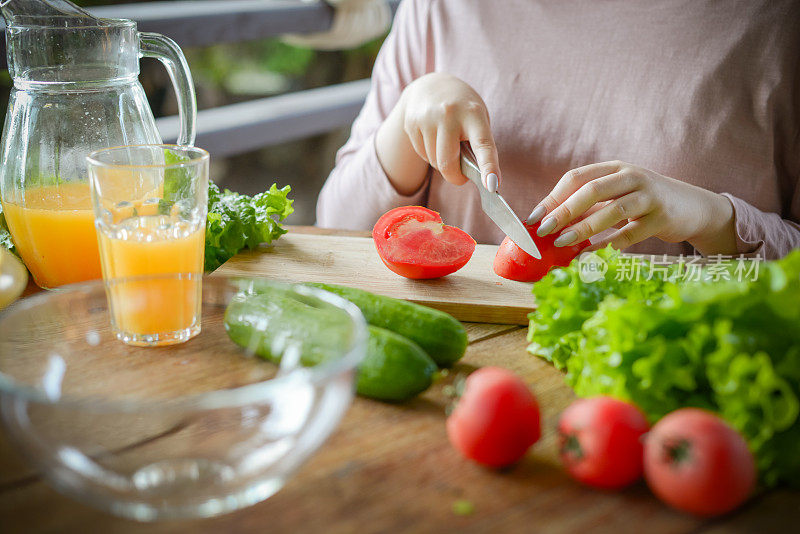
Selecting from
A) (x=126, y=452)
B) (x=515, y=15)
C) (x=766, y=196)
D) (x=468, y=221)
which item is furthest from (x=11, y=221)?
(x=766, y=196)

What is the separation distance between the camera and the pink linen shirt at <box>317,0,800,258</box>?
5.16ft

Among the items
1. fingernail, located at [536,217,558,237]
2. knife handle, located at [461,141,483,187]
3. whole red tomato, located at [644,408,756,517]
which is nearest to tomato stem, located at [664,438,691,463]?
whole red tomato, located at [644,408,756,517]

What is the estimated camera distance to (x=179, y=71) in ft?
4.27

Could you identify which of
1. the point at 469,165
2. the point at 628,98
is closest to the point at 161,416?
the point at 469,165

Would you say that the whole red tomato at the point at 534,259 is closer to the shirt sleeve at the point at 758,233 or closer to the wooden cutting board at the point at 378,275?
the wooden cutting board at the point at 378,275

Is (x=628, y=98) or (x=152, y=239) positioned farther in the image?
(x=628, y=98)

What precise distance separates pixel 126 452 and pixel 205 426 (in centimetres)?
9

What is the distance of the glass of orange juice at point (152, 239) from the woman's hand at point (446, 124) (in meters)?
0.55

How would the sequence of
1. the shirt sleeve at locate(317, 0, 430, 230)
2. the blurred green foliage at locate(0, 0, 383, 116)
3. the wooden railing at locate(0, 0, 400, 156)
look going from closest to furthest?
the shirt sleeve at locate(317, 0, 430, 230)
the wooden railing at locate(0, 0, 400, 156)
the blurred green foliage at locate(0, 0, 383, 116)

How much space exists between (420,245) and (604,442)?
66cm

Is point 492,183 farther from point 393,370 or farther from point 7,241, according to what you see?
point 7,241

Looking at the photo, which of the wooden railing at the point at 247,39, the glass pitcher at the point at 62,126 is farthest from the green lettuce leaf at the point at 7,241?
the wooden railing at the point at 247,39

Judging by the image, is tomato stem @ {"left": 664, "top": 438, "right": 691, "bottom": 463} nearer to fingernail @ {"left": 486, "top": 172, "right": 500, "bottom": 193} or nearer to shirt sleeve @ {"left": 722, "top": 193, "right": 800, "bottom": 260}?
fingernail @ {"left": 486, "top": 172, "right": 500, "bottom": 193}

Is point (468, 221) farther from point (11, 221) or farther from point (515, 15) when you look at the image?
point (11, 221)
